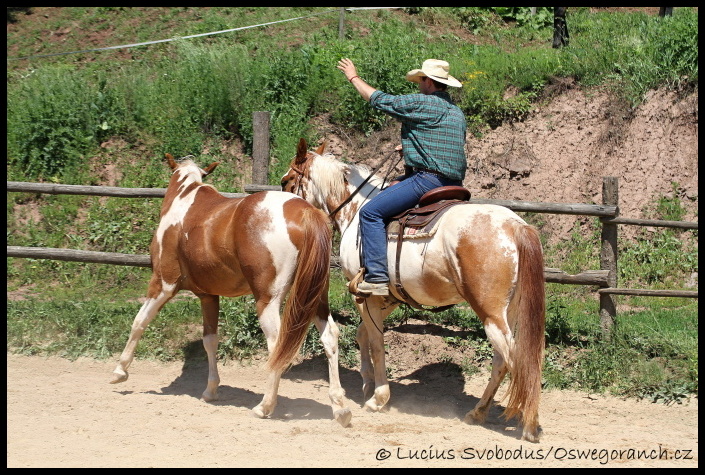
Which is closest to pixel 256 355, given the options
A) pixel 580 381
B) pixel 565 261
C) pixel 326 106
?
pixel 580 381

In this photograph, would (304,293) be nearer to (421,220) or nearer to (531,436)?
(421,220)

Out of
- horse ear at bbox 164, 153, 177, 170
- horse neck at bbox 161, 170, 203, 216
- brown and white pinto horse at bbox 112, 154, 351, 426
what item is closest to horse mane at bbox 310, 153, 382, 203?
brown and white pinto horse at bbox 112, 154, 351, 426

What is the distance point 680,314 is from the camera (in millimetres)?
8203

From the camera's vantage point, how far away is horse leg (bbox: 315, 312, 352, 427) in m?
5.66

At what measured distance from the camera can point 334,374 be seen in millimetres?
5766

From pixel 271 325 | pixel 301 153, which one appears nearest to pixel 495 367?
pixel 271 325

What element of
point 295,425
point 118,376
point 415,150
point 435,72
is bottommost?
point 295,425

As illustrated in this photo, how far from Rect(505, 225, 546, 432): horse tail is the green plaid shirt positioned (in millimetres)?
917

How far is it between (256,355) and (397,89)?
17.2 feet

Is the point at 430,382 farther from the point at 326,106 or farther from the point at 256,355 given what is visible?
the point at 326,106

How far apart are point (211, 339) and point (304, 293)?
137 centimetres

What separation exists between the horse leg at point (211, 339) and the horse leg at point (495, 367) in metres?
2.25

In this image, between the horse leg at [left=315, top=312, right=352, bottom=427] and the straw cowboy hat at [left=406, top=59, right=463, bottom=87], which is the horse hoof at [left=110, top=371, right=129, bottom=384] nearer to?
the horse leg at [left=315, top=312, right=352, bottom=427]

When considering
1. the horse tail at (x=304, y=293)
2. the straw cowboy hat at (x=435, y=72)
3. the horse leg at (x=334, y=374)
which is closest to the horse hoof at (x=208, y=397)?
the horse tail at (x=304, y=293)
